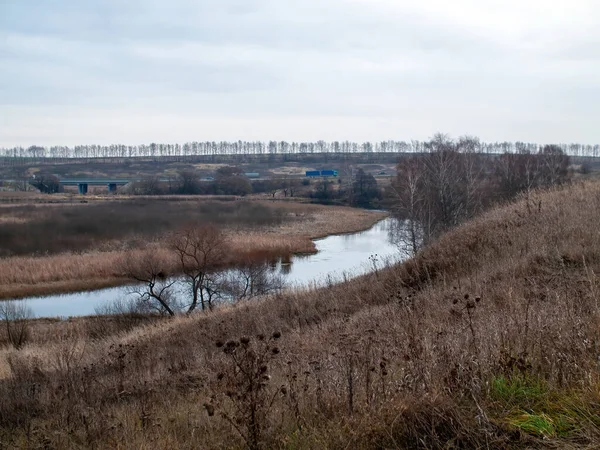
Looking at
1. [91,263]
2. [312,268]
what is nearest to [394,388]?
[312,268]

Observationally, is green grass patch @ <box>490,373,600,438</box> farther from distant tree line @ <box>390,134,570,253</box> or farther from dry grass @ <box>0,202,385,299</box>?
dry grass @ <box>0,202,385,299</box>

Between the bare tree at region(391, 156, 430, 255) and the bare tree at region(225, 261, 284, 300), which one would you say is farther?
the bare tree at region(391, 156, 430, 255)

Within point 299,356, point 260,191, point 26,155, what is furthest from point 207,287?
point 26,155

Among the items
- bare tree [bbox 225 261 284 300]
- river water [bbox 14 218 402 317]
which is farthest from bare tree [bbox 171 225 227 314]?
river water [bbox 14 218 402 317]

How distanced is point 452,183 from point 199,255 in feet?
45.4

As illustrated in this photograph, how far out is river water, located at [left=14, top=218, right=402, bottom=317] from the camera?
24.5 m

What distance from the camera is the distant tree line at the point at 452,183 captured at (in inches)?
1117

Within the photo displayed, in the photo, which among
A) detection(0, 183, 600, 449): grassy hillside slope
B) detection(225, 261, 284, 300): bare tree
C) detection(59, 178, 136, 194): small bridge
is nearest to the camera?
detection(0, 183, 600, 449): grassy hillside slope

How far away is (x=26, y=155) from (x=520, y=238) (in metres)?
168

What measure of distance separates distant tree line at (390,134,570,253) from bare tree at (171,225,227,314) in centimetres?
919

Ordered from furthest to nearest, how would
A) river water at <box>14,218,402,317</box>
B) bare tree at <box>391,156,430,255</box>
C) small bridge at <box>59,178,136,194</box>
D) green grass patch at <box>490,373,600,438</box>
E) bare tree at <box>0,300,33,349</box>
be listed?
small bridge at <box>59,178,136,194</box>, bare tree at <box>391,156,430,255</box>, river water at <box>14,218,402,317</box>, bare tree at <box>0,300,33,349</box>, green grass patch at <box>490,373,600,438</box>

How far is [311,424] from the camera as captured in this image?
3264mm

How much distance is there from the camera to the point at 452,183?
98.5 feet

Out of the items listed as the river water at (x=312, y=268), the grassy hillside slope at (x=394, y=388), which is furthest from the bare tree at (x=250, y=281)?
the grassy hillside slope at (x=394, y=388)
